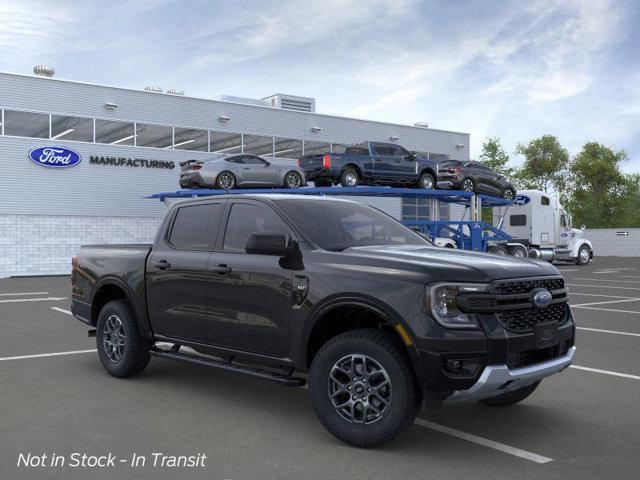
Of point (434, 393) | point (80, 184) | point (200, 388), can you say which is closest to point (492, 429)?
point (434, 393)

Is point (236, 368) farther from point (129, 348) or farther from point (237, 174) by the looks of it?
point (237, 174)

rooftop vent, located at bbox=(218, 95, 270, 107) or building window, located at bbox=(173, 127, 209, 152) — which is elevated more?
rooftop vent, located at bbox=(218, 95, 270, 107)

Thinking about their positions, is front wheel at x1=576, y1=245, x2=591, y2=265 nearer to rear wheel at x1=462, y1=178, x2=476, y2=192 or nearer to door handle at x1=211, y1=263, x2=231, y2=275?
rear wheel at x1=462, y1=178, x2=476, y2=192

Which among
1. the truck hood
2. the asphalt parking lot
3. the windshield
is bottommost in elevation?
the asphalt parking lot

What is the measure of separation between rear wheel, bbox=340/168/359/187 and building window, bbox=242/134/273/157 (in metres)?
11.1

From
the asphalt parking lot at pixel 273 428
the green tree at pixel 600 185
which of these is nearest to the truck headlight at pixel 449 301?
the asphalt parking lot at pixel 273 428

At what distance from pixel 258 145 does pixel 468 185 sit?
12148mm

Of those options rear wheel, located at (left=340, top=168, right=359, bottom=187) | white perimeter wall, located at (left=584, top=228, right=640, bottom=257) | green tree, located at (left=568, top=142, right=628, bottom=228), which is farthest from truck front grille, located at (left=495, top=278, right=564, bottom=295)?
green tree, located at (left=568, top=142, right=628, bottom=228)

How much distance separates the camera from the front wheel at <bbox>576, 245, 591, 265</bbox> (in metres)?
33.6

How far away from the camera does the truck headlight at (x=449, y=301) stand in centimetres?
460

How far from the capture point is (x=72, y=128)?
28766mm

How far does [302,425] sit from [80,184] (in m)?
25.8

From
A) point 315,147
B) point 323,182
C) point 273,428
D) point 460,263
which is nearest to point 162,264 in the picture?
point 273,428

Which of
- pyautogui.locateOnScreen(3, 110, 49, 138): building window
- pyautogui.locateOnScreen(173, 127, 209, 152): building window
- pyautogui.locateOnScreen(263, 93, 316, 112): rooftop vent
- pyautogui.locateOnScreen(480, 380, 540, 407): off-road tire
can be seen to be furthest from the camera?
pyautogui.locateOnScreen(263, 93, 316, 112): rooftop vent
